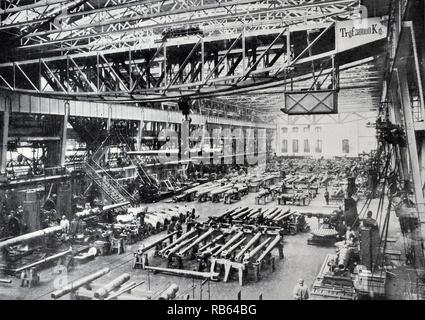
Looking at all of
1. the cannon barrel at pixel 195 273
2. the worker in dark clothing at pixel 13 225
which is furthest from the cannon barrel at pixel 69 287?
the worker in dark clothing at pixel 13 225

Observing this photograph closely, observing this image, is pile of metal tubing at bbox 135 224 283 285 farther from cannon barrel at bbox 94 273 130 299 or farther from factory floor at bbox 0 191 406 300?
cannon barrel at bbox 94 273 130 299

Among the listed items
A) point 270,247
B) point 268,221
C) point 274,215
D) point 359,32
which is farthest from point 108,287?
point 274,215

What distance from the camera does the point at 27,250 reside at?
1107 centimetres

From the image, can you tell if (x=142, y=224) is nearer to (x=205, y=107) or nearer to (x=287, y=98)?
(x=287, y=98)

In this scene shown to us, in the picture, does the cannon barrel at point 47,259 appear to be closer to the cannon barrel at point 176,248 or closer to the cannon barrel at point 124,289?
the cannon barrel at point 124,289

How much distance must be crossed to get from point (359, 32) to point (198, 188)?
16.3 metres

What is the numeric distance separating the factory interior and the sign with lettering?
0.09 feet

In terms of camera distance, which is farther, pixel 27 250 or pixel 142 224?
pixel 142 224

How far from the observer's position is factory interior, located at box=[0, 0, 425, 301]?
8.52 meters

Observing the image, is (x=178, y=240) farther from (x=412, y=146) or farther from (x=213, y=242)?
(x=412, y=146)

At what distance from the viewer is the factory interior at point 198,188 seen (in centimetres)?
852

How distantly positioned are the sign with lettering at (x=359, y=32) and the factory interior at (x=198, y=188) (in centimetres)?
3

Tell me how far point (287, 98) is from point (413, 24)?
337 cm
